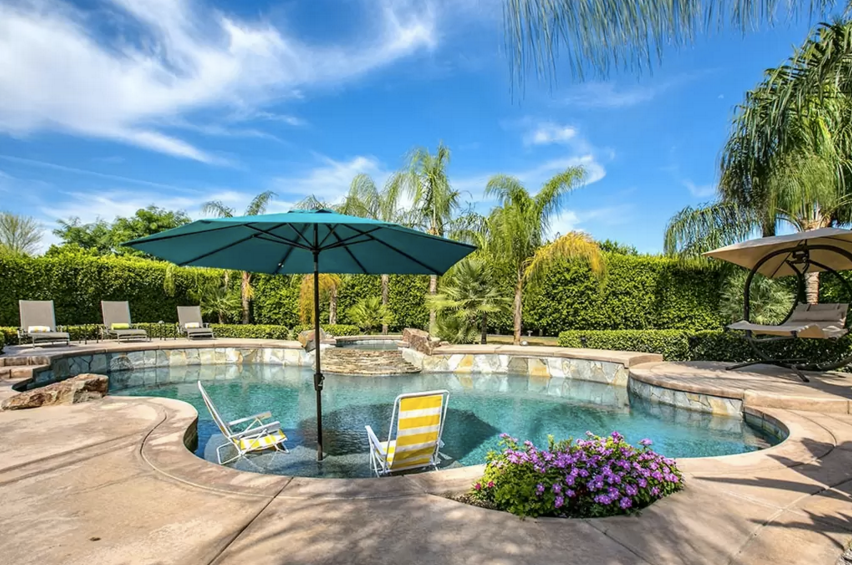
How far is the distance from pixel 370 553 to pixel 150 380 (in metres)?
10.5

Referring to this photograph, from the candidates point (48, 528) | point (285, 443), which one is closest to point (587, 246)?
point (285, 443)

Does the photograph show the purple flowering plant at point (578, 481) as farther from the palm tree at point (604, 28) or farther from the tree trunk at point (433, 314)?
the tree trunk at point (433, 314)

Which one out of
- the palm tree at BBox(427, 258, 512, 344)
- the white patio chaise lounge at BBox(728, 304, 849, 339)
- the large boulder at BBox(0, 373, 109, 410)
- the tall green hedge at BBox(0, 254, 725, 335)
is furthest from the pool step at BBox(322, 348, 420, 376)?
the white patio chaise lounge at BBox(728, 304, 849, 339)

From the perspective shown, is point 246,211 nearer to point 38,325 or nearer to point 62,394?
point 38,325

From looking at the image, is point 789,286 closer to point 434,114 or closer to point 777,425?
point 777,425

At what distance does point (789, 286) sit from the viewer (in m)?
13.4

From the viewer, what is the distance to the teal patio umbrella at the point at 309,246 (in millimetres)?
4012

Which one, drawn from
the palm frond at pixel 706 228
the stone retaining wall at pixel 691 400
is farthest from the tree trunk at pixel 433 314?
the palm frond at pixel 706 228

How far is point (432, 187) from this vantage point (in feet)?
55.2

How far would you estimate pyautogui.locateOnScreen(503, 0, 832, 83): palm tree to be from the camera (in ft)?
5.55

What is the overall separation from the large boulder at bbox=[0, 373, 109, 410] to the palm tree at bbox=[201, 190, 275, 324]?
41.2 feet

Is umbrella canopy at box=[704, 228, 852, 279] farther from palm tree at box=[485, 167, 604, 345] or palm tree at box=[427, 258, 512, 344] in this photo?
palm tree at box=[427, 258, 512, 344]

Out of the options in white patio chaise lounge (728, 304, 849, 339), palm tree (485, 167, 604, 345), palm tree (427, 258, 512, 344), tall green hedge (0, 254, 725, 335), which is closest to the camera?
white patio chaise lounge (728, 304, 849, 339)

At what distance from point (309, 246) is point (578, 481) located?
361cm
